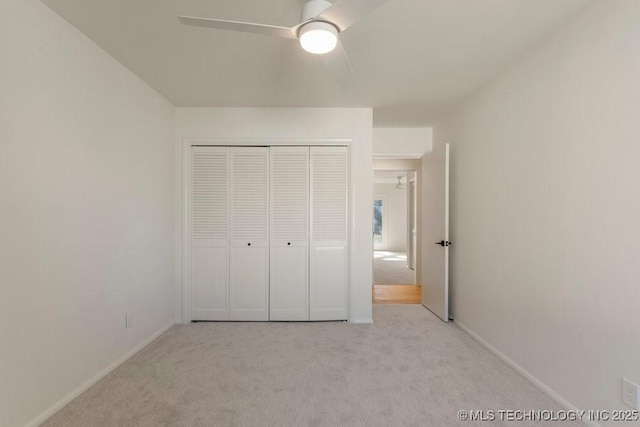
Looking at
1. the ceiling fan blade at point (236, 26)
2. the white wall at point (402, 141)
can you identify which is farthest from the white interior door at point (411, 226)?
the ceiling fan blade at point (236, 26)

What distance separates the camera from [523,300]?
225 centimetres

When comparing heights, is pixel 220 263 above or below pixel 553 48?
below

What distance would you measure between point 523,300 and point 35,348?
3.14 m

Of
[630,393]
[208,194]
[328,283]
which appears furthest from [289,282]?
[630,393]

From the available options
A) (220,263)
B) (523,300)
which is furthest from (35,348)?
(523,300)

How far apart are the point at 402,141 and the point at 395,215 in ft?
20.8

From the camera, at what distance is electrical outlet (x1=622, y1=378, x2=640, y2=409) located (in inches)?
57.1

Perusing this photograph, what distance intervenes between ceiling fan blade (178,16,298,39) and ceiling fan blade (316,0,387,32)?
0.67 feet

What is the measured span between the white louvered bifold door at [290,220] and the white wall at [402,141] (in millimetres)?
1147

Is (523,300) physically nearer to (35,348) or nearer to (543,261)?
(543,261)

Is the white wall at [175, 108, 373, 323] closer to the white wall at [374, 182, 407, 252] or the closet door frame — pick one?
the closet door frame

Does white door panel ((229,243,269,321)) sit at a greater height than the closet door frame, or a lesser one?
lesser

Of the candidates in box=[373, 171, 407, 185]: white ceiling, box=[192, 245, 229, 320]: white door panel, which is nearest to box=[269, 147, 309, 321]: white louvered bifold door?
box=[192, 245, 229, 320]: white door panel

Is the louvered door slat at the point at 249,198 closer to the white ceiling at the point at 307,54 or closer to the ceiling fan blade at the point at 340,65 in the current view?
the white ceiling at the point at 307,54
